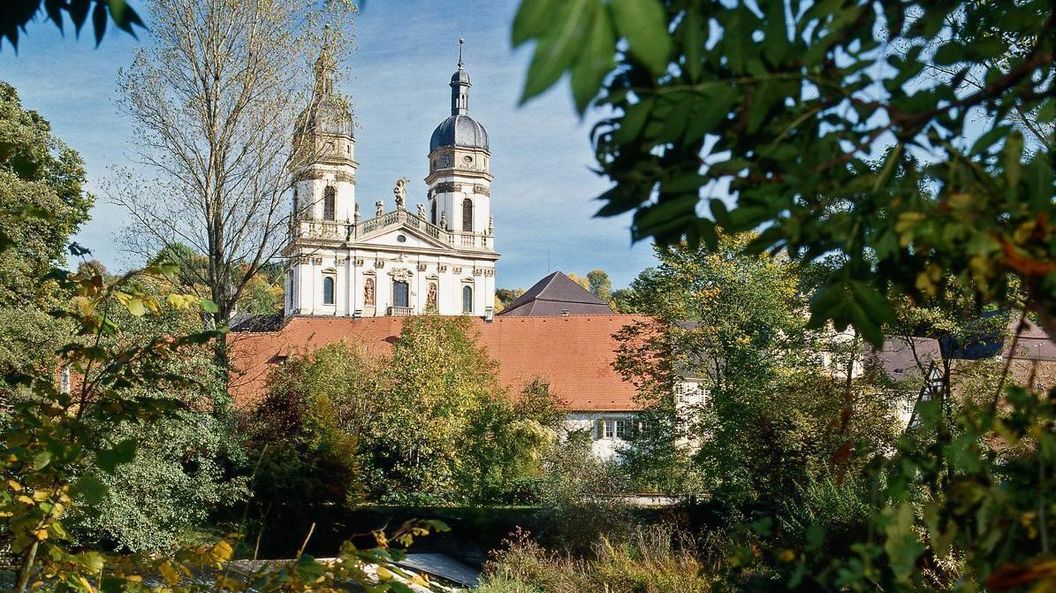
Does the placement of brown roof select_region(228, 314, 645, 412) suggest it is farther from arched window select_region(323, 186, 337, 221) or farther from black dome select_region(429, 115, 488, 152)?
black dome select_region(429, 115, 488, 152)

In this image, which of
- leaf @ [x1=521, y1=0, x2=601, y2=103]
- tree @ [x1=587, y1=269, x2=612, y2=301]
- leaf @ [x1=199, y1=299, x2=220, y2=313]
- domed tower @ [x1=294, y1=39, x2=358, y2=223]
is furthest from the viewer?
tree @ [x1=587, y1=269, x2=612, y2=301]

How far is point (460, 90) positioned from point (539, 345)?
33559 millimetres

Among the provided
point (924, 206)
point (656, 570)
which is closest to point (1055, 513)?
point (924, 206)

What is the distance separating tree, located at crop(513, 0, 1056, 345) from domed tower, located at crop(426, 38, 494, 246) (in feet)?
198

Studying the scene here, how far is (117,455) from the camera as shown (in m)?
2.69

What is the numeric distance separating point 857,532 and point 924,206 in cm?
1096

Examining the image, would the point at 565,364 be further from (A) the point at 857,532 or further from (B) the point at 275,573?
(B) the point at 275,573

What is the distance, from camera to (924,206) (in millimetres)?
1458


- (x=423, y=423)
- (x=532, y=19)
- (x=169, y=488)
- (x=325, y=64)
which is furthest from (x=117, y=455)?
(x=423, y=423)

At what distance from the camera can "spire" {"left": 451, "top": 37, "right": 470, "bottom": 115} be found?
6919 cm

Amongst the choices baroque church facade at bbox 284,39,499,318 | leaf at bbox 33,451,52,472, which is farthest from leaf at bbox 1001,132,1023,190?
baroque church facade at bbox 284,39,499,318

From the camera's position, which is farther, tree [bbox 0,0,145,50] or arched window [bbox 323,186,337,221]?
arched window [bbox 323,186,337,221]

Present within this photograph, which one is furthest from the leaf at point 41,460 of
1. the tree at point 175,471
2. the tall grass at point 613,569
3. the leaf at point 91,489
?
the tree at point 175,471

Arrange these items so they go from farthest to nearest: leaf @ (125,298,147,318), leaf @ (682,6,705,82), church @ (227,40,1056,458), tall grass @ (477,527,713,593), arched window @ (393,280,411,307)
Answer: arched window @ (393,280,411,307) < church @ (227,40,1056,458) < tall grass @ (477,527,713,593) < leaf @ (125,298,147,318) < leaf @ (682,6,705,82)
